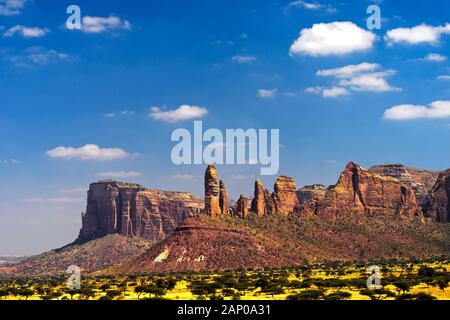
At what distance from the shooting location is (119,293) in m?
125
